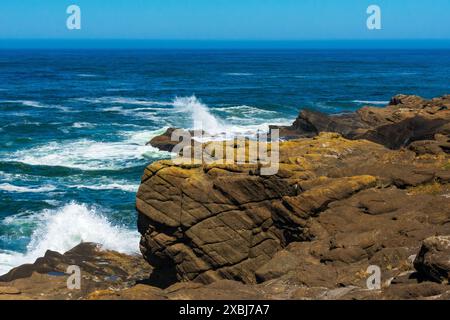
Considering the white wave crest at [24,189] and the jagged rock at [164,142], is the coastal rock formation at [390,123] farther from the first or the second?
the white wave crest at [24,189]

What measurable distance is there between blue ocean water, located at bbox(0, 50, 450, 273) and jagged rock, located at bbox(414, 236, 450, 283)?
17.8 meters

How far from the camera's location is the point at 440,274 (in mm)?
15742

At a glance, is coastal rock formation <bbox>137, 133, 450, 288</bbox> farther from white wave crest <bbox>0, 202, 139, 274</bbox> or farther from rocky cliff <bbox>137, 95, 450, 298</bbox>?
white wave crest <bbox>0, 202, 139, 274</bbox>

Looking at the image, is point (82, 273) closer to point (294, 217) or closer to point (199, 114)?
point (294, 217)

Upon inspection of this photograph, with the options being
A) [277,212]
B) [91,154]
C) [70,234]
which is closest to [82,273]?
[70,234]

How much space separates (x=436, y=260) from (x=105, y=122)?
56.9 m

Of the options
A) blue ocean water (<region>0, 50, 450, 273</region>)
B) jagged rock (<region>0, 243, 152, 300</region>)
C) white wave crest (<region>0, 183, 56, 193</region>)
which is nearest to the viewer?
jagged rock (<region>0, 243, 152, 300</region>)

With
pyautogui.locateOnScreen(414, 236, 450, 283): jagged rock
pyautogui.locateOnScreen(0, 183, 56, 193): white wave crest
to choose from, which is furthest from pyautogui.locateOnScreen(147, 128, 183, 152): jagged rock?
pyautogui.locateOnScreen(414, 236, 450, 283): jagged rock

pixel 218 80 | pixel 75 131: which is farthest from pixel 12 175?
pixel 218 80

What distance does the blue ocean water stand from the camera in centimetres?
3569

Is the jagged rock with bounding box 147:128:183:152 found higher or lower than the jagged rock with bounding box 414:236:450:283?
lower

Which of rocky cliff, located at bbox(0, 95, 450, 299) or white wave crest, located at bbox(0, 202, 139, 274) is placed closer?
rocky cliff, located at bbox(0, 95, 450, 299)

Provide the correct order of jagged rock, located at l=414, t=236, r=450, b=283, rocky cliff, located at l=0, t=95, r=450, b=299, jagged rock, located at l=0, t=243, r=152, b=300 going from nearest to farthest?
1. jagged rock, located at l=414, t=236, r=450, b=283
2. rocky cliff, located at l=0, t=95, r=450, b=299
3. jagged rock, located at l=0, t=243, r=152, b=300
